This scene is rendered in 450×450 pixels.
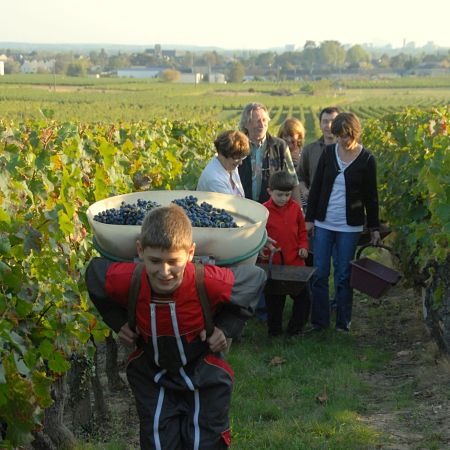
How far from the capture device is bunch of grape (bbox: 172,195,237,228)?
3.41 meters

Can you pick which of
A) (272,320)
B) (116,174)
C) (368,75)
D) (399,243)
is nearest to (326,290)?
(272,320)

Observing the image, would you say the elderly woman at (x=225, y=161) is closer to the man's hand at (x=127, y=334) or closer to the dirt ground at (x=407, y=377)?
the dirt ground at (x=407, y=377)

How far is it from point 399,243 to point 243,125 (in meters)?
2.18

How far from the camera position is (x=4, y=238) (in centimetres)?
342

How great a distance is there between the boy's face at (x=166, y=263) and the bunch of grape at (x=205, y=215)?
31 centimetres

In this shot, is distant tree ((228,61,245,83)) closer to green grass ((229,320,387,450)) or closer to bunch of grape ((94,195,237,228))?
green grass ((229,320,387,450))

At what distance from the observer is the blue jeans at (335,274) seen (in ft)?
22.5

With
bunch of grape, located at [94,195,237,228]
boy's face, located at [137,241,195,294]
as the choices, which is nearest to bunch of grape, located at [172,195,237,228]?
bunch of grape, located at [94,195,237,228]

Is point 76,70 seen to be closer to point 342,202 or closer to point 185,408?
point 342,202

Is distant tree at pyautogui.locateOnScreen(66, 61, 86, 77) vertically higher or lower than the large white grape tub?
lower

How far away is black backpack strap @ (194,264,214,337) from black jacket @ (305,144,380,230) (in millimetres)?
3680

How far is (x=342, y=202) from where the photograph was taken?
6.76 metres

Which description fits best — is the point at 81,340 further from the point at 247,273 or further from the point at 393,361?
the point at 393,361

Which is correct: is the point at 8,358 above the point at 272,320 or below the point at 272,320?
above
